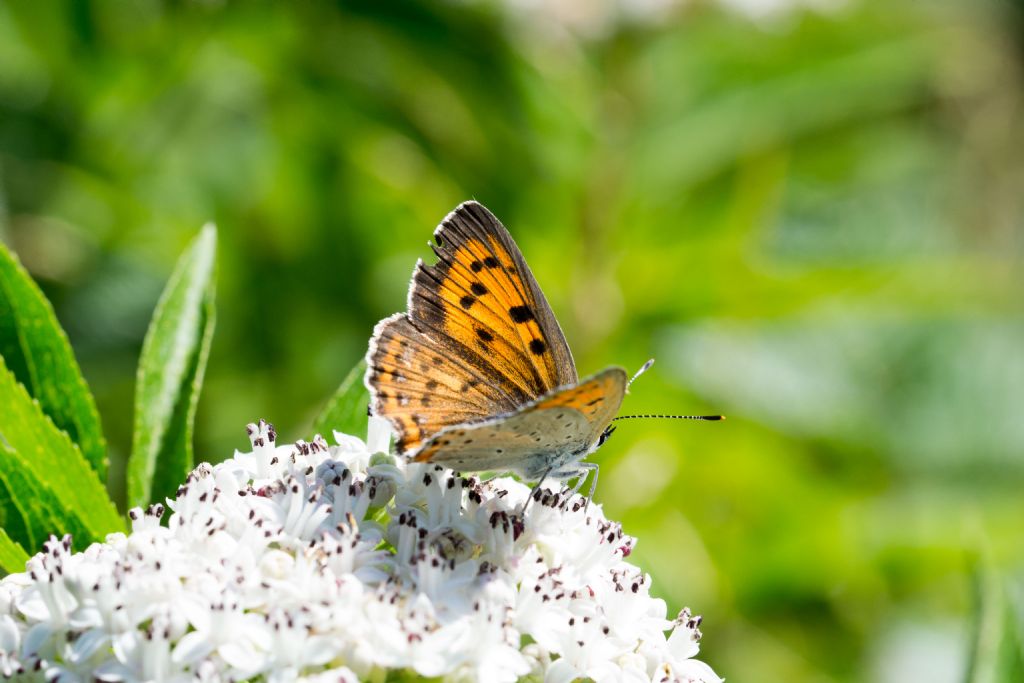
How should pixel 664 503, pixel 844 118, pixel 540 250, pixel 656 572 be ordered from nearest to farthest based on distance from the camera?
pixel 656 572
pixel 664 503
pixel 540 250
pixel 844 118

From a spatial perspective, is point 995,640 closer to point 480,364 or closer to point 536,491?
point 536,491

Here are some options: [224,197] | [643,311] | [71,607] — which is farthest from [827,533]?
[71,607]

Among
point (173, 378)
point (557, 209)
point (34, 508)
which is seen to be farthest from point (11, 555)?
point (557, 209)

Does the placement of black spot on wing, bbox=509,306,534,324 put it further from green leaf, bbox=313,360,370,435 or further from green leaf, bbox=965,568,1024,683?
green leaf, bbox=965,568,1024,683

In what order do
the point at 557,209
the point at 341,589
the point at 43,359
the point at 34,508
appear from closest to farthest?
the point at 341,589 → the point at 34,508 → the point at 43,359 → the point at 557,209

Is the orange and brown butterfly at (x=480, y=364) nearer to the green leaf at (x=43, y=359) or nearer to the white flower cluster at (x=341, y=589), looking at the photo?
the white flower cluster at (x=341, y=589)

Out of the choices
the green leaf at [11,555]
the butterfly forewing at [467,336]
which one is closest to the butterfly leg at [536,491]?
the butterfly forewing at [467,336]

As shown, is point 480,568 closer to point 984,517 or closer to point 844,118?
point 844,118
